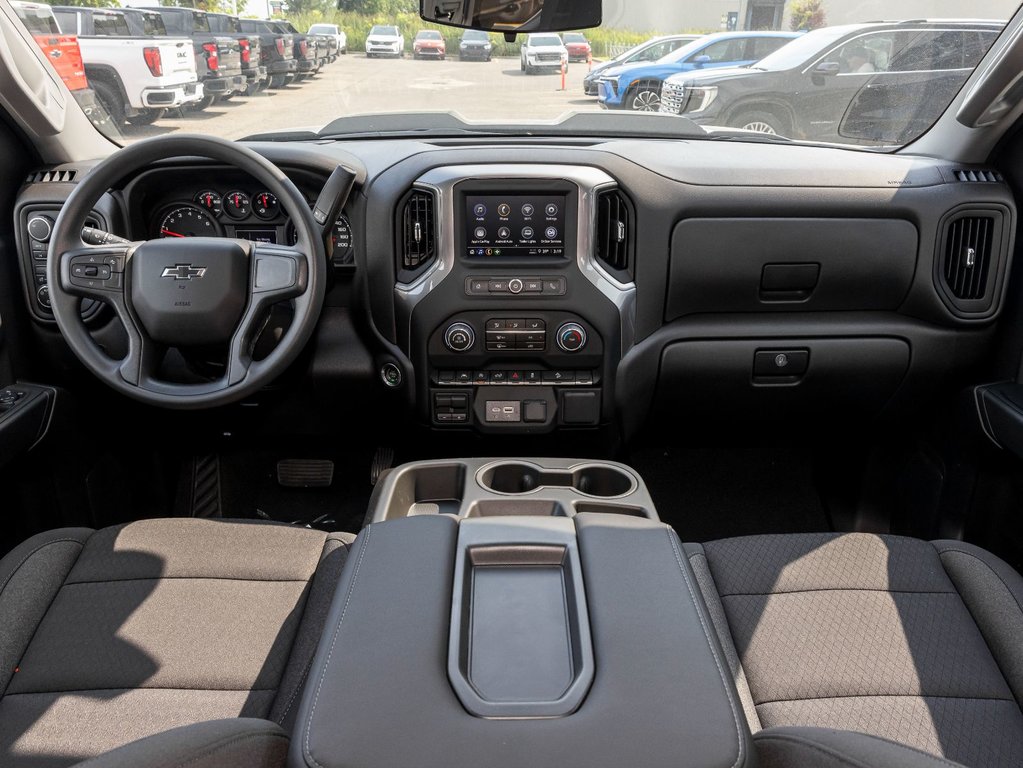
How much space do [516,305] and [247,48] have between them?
134 cm

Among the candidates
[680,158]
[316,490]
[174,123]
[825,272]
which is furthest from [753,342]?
[174,123]

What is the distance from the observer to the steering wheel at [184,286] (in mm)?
2012

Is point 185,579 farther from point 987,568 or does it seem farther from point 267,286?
point 987,568

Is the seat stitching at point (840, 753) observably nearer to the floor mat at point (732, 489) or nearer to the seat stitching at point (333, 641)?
the seat stitching at point (333, 641)

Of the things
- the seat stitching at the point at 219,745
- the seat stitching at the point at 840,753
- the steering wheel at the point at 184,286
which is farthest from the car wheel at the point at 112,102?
the seat stitching at the point at 840,753

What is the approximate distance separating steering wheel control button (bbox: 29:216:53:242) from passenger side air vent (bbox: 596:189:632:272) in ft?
4.95

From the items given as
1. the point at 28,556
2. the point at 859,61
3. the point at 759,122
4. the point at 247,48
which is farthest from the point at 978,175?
the point at 28,556

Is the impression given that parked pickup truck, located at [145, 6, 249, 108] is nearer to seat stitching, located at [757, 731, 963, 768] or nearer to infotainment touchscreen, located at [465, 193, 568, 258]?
infotainment touchscreen, located at [465, 193, 568, 258]

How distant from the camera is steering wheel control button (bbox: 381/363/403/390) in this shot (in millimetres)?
2477

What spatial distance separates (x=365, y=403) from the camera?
261cm

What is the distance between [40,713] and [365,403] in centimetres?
136

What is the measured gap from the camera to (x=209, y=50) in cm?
282

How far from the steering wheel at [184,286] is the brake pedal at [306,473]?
1002 mm

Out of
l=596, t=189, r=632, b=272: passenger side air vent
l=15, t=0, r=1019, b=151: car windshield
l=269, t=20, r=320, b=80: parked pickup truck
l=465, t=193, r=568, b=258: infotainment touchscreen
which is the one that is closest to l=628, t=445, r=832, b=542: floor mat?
l=596, t=189, r=632, b=272: passenger side air vent
